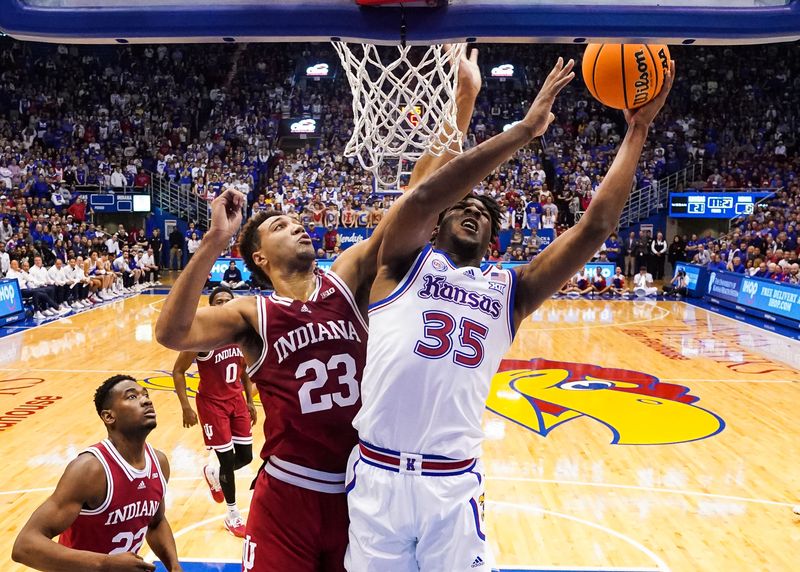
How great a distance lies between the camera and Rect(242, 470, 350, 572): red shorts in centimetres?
250

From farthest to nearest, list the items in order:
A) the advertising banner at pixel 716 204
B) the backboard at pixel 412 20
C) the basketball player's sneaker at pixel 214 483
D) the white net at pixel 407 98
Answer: the advertising banner at pixel 716 204 < the basketball player's sneaker at pixel 214 483 < the white net at pixel 407 98 < the backboard at pixel 412 20

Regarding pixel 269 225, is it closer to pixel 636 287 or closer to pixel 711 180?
pixel 636 287

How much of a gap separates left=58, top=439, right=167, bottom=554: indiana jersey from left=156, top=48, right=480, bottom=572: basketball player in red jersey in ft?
2.53

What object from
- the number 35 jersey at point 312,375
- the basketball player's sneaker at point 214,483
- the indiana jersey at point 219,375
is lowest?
the basketball player's sneaker at point 214,483

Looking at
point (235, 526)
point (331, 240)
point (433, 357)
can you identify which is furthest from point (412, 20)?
point (331, 240)

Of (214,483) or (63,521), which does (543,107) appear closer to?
(63,521)

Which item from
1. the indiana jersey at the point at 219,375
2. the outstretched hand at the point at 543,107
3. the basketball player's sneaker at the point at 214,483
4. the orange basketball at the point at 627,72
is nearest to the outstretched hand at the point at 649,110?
the orange basketball at the point at 627,72

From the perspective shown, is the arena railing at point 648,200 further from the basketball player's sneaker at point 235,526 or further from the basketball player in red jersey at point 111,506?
the basketball player in red jersey at point 111,506

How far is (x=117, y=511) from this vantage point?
10.2 ft

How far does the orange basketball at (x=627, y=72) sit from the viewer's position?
275 cm

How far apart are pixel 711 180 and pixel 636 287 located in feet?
20.9

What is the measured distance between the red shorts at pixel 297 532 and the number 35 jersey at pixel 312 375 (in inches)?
4.5

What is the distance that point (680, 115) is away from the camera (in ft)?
86.0

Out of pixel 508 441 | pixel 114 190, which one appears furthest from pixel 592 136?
pixel 508 441
